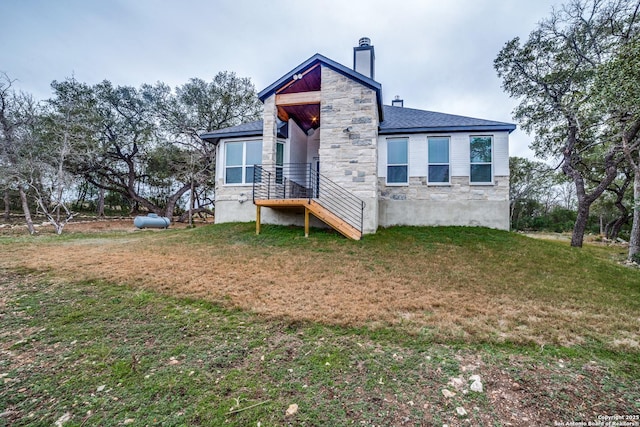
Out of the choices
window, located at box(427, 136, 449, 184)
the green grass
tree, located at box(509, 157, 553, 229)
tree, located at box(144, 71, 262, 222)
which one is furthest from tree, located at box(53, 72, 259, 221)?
tree, located at box(509, 157, 553, 229)

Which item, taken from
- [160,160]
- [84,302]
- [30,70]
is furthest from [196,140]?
[84,302]

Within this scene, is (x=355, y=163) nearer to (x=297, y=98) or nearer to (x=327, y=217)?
(x=327, y=217)

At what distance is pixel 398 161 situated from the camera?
11.1 meters

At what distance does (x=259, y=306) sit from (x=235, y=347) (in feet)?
3.57

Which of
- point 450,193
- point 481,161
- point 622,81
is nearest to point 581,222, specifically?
point 481,161

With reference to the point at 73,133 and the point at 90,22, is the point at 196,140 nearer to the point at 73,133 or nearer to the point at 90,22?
A: the point at 73,133

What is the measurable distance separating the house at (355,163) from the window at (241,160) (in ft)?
0.15

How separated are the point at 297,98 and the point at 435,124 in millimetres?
5671

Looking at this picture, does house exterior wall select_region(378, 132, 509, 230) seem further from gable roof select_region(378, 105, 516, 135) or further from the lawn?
the lawn

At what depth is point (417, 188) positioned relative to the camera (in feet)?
35.5

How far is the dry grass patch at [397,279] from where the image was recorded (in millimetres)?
3732

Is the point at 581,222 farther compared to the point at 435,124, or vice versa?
the point at 581,222

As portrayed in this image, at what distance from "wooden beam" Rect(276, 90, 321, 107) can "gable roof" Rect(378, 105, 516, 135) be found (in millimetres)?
3147

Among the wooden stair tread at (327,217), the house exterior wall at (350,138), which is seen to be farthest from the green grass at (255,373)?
the house exterior wall at (350,138)
